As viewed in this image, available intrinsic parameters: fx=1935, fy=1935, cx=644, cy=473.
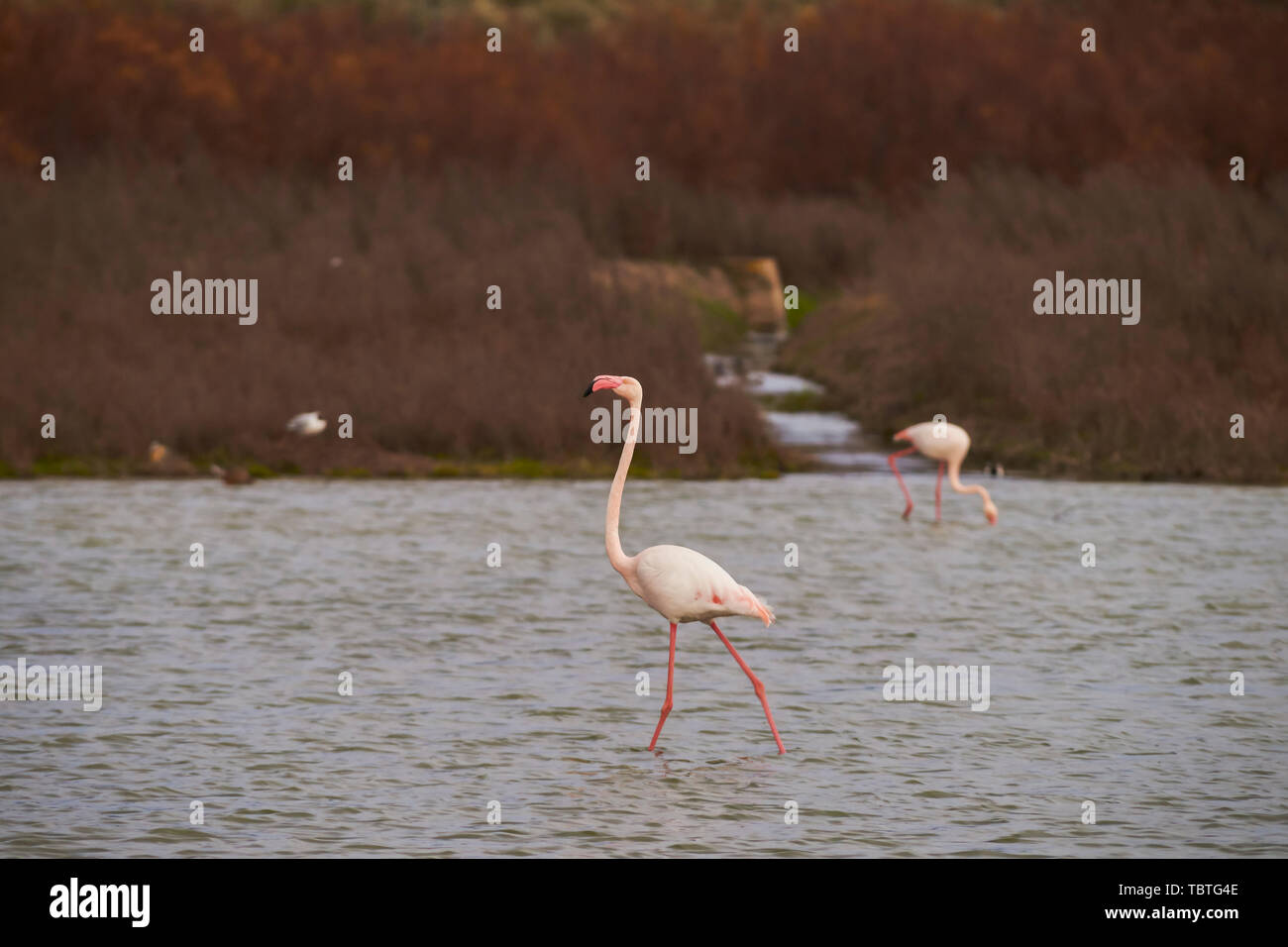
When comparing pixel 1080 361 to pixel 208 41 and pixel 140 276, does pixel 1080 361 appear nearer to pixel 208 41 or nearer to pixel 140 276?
pixel 140 276

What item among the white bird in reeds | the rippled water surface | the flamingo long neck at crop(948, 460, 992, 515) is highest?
the white bird in reeds

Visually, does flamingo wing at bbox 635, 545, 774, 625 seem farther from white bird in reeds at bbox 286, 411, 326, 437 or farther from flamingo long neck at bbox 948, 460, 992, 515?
white bird in reeds at bbox 286, 411, 326, 437

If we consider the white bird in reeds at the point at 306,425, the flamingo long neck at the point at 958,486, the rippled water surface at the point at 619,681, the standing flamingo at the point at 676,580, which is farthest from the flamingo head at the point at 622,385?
the white bird in reeds at the point at 306,425

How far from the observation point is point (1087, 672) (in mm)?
11211

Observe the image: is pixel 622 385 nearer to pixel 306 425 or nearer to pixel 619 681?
pixel 619 681

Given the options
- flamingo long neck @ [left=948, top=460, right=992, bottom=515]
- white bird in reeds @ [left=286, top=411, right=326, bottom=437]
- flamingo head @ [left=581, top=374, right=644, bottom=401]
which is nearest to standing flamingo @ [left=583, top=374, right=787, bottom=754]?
flamingo head @ [left=581, top=374, right=644, bottom=401]

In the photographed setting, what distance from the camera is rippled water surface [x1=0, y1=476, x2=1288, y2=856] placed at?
8078mm

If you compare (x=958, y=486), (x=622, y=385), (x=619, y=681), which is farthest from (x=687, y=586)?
(x=958, y=486)

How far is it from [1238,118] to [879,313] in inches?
384

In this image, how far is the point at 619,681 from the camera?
10.9 m

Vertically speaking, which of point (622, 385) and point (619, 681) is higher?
point (622, 385)

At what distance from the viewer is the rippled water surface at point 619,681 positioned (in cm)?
808

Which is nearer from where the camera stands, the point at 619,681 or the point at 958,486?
the point at 619,681

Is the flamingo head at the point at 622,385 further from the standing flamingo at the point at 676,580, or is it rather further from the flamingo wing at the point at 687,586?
the flamingo wing at the point at 687,586
